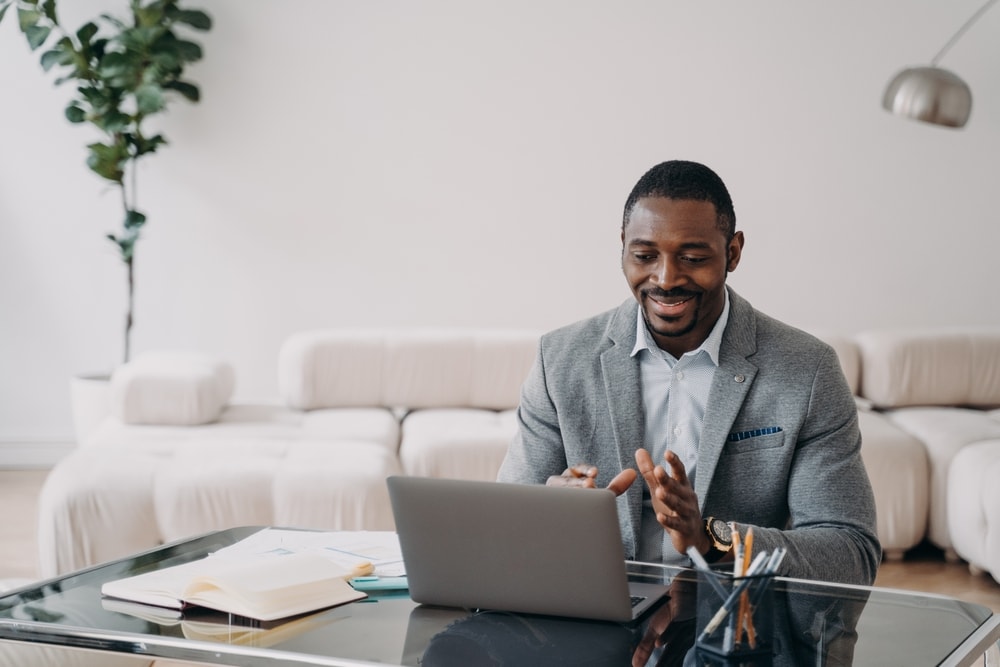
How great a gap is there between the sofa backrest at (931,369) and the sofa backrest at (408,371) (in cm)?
129

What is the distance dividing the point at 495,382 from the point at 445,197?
1.07m

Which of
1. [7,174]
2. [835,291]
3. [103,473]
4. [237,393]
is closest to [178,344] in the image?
[237,393]

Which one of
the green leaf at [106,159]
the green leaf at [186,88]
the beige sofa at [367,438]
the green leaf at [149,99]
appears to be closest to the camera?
the beige sofa at [367,438]

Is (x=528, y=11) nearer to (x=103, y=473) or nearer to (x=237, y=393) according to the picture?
(x=237, y=393)

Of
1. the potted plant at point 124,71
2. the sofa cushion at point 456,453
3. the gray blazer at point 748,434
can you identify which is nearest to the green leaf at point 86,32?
the potted plant at point 124,71

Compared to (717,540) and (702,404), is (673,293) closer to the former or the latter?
(702,404)

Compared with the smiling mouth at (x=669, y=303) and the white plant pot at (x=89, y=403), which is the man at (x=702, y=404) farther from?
the white plant pot at (x=89, y=403)

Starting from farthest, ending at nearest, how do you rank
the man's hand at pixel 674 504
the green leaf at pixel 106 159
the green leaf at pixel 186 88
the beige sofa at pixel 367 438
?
the green leaf at pixel 186 88
the green leaf at pixel 106 159
the beige sofa at pixel 367 438
the man's hand at pixel 674 504

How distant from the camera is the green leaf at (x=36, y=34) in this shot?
4.52m

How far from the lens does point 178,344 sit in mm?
5105

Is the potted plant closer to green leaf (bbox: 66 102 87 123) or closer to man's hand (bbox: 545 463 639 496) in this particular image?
green leaf (bbox: 66 102 87 123)

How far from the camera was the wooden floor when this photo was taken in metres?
3.44

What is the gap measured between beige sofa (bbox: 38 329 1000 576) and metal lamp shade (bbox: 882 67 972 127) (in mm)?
803

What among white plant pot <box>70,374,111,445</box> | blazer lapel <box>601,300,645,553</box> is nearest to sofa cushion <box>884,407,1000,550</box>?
blazer lapel <box>601,300,645,553</box>
